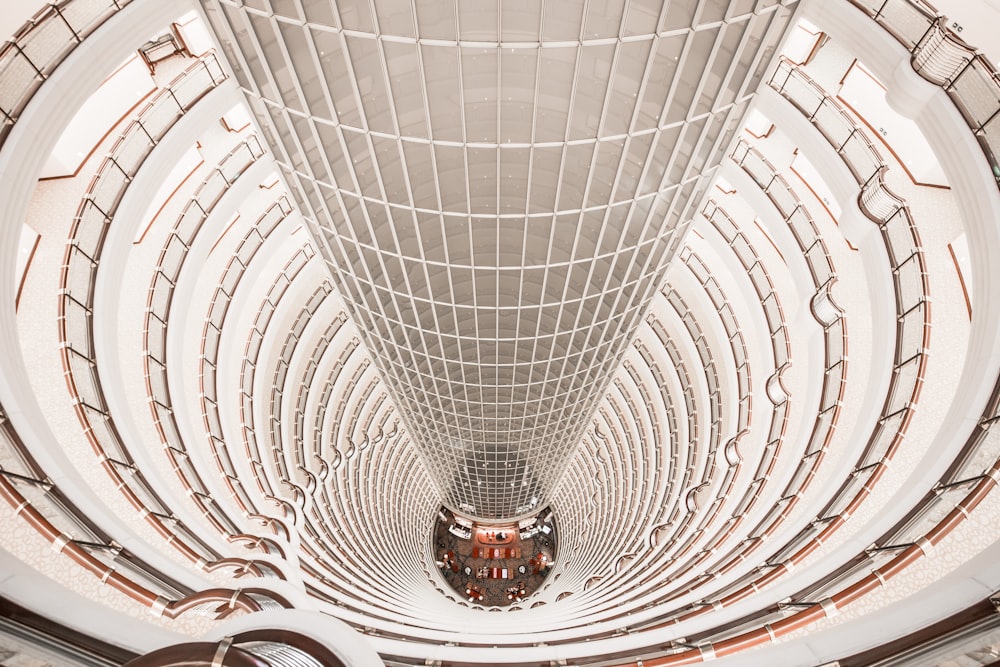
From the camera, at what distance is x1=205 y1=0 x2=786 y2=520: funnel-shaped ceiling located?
6.26 metres

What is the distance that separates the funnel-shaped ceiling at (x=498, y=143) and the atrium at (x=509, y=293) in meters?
0.05

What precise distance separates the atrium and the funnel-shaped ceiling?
5cm

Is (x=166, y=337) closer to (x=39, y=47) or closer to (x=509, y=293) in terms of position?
(x=39, y=47)

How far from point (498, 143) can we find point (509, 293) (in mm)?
3759

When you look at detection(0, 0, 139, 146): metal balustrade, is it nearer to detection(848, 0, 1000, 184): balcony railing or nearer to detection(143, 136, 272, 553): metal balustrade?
detection(143, 136, 272, 553): metal balustrade

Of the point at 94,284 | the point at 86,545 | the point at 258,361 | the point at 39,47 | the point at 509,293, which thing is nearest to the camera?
the point at 86,545

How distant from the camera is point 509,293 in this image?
10.8 metres

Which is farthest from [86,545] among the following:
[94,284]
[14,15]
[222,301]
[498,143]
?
[222,301]

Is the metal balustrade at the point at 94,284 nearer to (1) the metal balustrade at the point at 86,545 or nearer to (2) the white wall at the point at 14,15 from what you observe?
(1) the metal balustrade at the point at 86,545

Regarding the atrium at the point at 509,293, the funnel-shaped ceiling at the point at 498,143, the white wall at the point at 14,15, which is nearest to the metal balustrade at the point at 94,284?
→ the atrium at the point at 509,293

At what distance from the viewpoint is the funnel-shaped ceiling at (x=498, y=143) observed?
6.26m

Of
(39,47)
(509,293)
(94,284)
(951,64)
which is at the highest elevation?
(39,47)

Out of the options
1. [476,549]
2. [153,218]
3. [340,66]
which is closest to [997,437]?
[340,66]

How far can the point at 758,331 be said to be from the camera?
14578 mm
